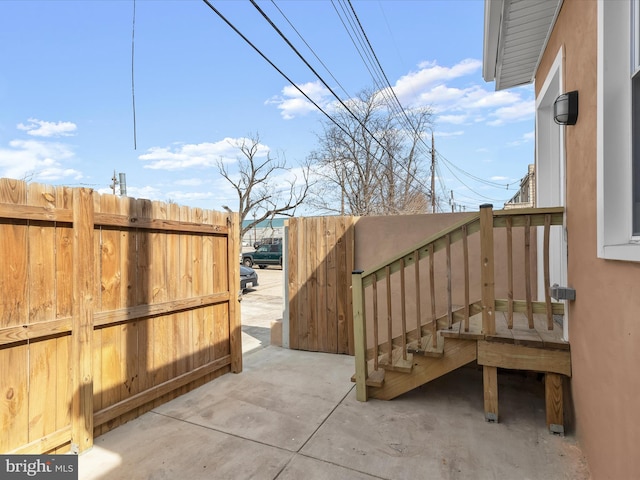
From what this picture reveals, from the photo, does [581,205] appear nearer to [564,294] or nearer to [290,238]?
[564,294]

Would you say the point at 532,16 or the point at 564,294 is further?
the point at 532,16

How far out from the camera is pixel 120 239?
258 cm

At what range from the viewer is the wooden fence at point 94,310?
1.95 meters

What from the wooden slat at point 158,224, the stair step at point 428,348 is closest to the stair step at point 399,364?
the stair step at point 428,348

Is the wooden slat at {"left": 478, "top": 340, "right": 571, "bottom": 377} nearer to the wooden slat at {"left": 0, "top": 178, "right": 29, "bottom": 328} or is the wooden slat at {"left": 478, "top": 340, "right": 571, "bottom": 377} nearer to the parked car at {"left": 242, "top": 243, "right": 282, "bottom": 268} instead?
the wooden slat at {"left": 0, "top": 178, "right": 29, "bottom": 328}

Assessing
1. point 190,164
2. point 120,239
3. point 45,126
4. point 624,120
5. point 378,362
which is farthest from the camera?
point 190,164

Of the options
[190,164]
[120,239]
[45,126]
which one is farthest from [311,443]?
[190,164]

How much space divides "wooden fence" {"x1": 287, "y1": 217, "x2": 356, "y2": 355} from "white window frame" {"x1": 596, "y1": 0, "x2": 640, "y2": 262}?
2.87 m

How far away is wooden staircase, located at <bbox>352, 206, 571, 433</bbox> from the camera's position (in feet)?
8.11

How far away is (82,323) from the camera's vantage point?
2252 millimetres

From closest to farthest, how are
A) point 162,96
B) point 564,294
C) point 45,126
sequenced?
point 564,294
point 162,96
point 45,126

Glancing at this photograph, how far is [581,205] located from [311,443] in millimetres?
2423

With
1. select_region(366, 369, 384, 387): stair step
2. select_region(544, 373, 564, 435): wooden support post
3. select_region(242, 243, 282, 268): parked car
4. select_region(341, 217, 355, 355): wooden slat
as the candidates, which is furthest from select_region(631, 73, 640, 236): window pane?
select_region(242, 243, 282, 268): parked car

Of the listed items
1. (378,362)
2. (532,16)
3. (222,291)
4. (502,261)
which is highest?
(532,16)
